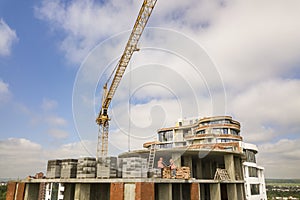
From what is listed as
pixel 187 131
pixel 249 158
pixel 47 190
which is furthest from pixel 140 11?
pixel 187 131

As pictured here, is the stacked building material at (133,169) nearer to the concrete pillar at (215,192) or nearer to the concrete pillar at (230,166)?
the concrete pillar at (215,192)

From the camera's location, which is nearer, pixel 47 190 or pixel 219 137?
pixel 47 190

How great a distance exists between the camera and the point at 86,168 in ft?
62.0

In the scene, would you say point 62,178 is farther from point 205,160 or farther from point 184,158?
point 205,160

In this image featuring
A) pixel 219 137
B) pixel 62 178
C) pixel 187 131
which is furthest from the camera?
pixel 187 131

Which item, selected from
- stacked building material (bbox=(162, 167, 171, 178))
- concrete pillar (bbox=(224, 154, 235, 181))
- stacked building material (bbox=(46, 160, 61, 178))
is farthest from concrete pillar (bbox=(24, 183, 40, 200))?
concrete pillar (bbox=(224, 154, 235, 181))

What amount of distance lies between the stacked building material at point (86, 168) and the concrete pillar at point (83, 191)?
703 millimetres

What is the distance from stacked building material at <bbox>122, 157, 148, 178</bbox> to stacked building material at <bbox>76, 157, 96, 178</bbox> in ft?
8.63

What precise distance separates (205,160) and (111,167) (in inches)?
757

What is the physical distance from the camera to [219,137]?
177ft

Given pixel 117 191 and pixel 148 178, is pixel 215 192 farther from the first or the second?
pixel 117 191

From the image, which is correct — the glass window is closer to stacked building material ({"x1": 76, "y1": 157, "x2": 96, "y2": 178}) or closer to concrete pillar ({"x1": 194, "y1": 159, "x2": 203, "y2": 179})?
concrete pillar ({"x1": 194, "y1": 159, "x2": 203, "y2": 179})

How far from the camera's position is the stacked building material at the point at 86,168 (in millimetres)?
18797

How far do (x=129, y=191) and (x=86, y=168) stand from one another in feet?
15.6
